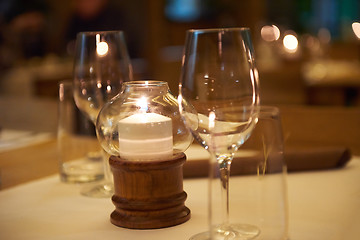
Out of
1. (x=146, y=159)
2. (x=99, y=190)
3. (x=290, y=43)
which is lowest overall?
(x=99, y=190)

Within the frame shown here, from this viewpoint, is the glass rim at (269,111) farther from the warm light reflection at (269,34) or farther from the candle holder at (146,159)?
the warm light reflection at (269,34)

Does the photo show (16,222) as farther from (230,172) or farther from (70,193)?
(230,172)

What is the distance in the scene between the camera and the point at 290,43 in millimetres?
5469

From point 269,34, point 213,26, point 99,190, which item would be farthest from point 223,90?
point 213,26

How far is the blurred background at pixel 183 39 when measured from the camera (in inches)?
149

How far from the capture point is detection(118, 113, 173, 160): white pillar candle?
2.78 feet

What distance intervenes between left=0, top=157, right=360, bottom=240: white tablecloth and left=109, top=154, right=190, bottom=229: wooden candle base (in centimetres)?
2

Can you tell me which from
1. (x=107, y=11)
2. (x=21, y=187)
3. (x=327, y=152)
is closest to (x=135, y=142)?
(x=21, y=187)

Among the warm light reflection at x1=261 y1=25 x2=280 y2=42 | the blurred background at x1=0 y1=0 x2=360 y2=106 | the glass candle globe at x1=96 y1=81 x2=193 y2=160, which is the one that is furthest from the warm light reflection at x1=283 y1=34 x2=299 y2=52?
the glass candle globe at x1=96 y1=81 x2=193 y2=160

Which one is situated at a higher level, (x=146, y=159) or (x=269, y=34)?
(x=269, y=34)

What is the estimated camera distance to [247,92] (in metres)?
0.73

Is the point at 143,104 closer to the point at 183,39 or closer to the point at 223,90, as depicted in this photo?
the point at 223,90

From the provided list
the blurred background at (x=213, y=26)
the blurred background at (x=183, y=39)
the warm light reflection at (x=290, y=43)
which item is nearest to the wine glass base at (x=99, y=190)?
the blurred background at (x=213, y=26)

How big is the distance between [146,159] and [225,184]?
0.15 m
